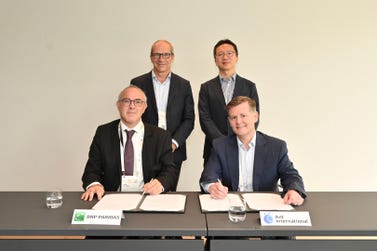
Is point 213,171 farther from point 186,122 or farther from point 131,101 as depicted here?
point 186,122

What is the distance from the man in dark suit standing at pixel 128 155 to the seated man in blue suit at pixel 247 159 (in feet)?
1.24

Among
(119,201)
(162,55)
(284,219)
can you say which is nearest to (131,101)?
(119,201)

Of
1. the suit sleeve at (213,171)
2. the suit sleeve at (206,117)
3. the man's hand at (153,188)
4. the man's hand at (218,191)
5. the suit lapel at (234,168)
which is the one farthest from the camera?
the suit sleeve at (206,117)

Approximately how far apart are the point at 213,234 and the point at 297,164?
3344 millimetres

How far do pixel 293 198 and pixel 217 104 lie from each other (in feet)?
5.15

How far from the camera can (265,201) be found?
1.80 metres

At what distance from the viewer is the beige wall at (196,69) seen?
4.22m

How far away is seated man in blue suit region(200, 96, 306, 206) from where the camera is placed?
2.21 metres

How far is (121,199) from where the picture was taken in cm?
186

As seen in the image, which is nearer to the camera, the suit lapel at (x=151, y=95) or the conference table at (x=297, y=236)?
the conference table at (x=297, y=236)

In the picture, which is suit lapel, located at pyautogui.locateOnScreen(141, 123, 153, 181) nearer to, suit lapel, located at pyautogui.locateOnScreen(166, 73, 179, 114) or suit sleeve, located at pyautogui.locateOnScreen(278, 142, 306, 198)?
suit lapel, located at pyautogui.locateOnScreen(166, 73, 179, 114)

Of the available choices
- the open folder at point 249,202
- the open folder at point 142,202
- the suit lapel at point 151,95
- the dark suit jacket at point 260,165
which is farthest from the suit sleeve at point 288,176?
the suit lapel at point 151,95

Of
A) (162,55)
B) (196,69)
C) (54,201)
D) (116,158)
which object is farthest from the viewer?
(196,69)

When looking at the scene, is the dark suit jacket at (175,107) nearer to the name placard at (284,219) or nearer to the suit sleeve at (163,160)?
the suit sleeve at (163,160)
